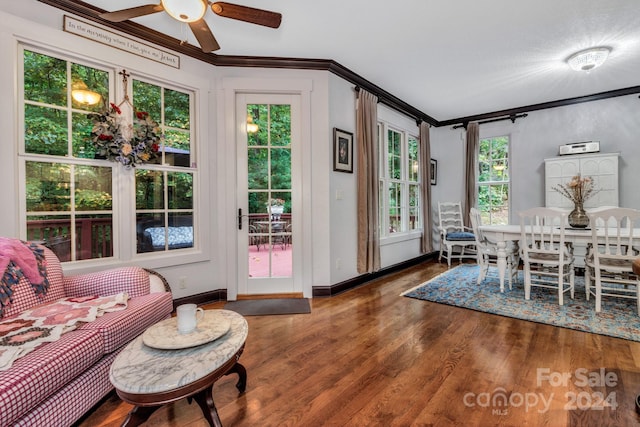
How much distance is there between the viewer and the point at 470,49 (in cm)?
325

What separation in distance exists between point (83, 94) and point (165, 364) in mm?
2551

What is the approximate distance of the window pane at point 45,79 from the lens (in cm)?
231

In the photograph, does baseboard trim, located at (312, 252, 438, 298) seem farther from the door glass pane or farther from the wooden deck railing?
the wooden deck railing

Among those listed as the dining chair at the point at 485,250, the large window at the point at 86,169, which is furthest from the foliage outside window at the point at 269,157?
the dining chair at the point at 485,250

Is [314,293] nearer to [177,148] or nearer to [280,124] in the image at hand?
[280,124]

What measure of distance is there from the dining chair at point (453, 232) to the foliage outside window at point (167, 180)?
13.3ft

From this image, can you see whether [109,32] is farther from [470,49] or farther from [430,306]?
[430,306]

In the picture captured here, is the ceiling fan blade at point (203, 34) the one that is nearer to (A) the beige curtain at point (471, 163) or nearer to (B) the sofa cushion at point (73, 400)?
(B) the sofa cushion at point (73, 400)

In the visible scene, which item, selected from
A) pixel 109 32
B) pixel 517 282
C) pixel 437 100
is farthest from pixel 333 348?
pixel 437 100

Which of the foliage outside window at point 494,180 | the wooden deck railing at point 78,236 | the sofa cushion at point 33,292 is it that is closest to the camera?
the sofa cushion at point 33,292

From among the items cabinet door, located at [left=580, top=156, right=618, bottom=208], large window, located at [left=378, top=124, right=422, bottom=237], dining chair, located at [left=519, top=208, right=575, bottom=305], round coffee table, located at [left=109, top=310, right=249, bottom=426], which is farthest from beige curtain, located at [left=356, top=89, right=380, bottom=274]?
cabinet door, located at [left=580, top=156, right=618, bottom=208]

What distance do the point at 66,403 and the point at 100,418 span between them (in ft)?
0.91

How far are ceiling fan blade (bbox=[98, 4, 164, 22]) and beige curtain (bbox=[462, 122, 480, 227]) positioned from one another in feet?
17.0

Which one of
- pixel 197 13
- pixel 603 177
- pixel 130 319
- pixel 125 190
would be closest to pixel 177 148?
pixel 125 190
